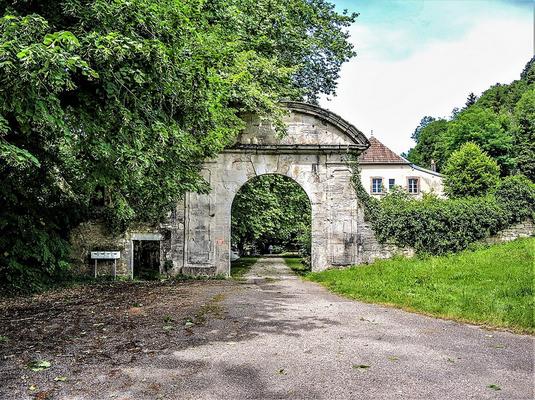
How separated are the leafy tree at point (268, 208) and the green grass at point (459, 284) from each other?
18.8ft

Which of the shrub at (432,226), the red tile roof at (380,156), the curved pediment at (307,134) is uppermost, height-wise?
the red tile roof at (380,156)

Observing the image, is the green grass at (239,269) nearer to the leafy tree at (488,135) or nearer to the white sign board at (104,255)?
the white sign board at (104,255)

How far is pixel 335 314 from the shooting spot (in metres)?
8.63

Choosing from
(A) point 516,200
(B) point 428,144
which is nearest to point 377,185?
(A) point 516,200

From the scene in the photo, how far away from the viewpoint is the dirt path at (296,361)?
14.9 ft

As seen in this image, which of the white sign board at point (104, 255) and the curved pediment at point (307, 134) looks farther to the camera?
the curved pediment at point (307, 134)

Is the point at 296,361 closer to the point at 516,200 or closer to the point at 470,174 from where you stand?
the point at 516,200

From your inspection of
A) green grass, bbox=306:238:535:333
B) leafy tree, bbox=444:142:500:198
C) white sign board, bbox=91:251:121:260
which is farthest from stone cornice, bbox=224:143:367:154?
leafy tree, bbox=444:142:500:198

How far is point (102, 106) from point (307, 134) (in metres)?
9.77

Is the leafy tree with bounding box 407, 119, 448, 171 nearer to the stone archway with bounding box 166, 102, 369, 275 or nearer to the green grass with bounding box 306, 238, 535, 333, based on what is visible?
the stone archway with bounding box 166, 102, 369, 275

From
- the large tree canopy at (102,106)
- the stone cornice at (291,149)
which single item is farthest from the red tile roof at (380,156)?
the large tree canopy at (102,106)

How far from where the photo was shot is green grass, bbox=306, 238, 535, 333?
7930mm

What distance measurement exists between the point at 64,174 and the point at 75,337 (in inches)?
243

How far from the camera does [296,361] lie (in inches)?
216
